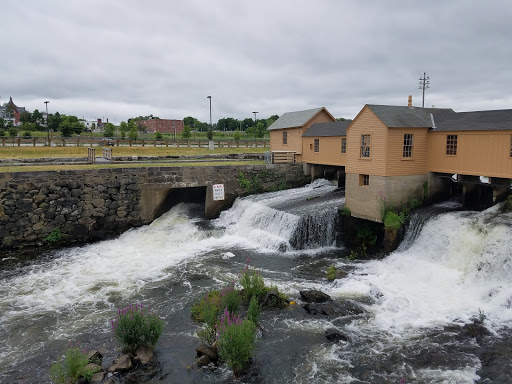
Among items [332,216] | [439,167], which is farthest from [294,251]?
[439,167]

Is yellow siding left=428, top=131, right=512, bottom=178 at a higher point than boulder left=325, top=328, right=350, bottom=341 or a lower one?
higher

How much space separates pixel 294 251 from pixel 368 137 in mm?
6787

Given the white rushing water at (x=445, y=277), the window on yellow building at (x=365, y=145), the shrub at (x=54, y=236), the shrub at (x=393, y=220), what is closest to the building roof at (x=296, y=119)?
the window on yellow building at (x=365, y=145)

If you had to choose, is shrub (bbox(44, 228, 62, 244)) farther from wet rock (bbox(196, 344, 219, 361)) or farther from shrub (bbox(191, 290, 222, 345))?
wet rock (bbox(196, 344, 219, 361))

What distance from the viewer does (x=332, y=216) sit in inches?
805

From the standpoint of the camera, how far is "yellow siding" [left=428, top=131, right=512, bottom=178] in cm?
1606

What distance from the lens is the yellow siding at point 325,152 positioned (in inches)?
1051

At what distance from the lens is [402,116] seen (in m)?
19.0

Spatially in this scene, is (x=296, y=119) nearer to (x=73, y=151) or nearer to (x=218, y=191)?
(x=218, y=191)

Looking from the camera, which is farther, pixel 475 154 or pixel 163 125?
pixel 163 125

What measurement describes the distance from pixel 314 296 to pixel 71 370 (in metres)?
7.58

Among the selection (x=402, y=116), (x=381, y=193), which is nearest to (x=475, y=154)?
(x=402, y=116)

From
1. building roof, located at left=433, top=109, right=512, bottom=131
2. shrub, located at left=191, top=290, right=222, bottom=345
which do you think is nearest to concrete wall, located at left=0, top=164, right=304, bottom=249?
shrub, located at left=191, top=290, right=222, bottom=345

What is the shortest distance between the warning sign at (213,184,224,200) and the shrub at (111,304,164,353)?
50.1ft
